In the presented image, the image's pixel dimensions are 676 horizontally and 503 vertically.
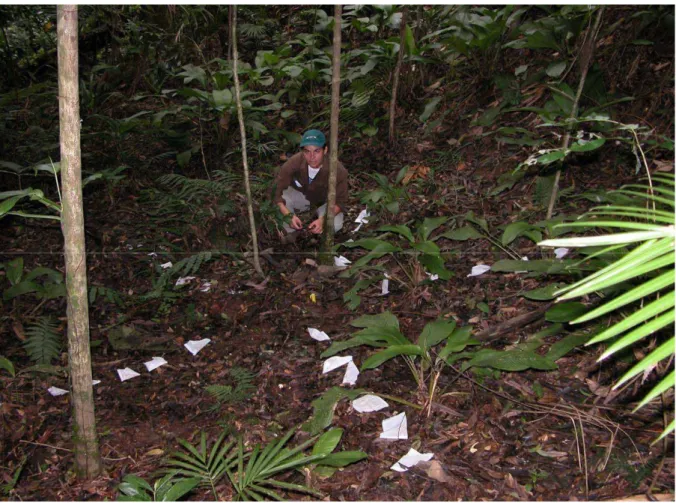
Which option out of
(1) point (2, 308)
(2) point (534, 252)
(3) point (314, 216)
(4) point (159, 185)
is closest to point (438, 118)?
(3) point (314, 216)

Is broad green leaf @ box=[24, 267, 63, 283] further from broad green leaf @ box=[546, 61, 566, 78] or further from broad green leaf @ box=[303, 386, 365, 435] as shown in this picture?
broad green leaf @ box=[546, 61, 566, 78]

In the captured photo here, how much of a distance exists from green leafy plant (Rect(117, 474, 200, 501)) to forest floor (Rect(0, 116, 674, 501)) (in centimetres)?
23

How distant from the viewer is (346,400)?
10.3ft

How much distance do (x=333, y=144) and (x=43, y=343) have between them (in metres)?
2.32

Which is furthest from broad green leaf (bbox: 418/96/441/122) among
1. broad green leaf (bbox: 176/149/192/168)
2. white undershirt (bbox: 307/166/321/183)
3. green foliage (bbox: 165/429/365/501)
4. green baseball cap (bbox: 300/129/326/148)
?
green foliage (bbox: 165/429/365/501)

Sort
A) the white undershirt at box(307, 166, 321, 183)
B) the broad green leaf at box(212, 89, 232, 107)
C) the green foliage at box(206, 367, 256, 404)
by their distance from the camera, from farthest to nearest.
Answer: the broad green leaf at box(212, 89, 232, 107), the white undershirt at box(307, 166, 321, 183), the green foliage at box(206, 367, 256, 404)

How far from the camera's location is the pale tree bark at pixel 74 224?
1.97 m

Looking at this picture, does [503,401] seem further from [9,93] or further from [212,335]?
[9,93]

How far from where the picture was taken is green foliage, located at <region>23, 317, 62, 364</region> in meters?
3.66

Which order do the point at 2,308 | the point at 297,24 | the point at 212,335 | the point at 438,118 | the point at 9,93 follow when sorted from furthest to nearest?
the point at 297,24, the point at 9,93, the point at 438,118, the point at 2,308, the point at 212,335

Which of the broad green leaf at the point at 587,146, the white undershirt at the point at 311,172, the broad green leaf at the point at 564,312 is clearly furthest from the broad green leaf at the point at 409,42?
the broad green leaf at the point at 564,312

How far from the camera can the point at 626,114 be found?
15.9ft

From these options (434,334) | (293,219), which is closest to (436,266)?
(434,334)

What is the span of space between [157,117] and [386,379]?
4.75m
